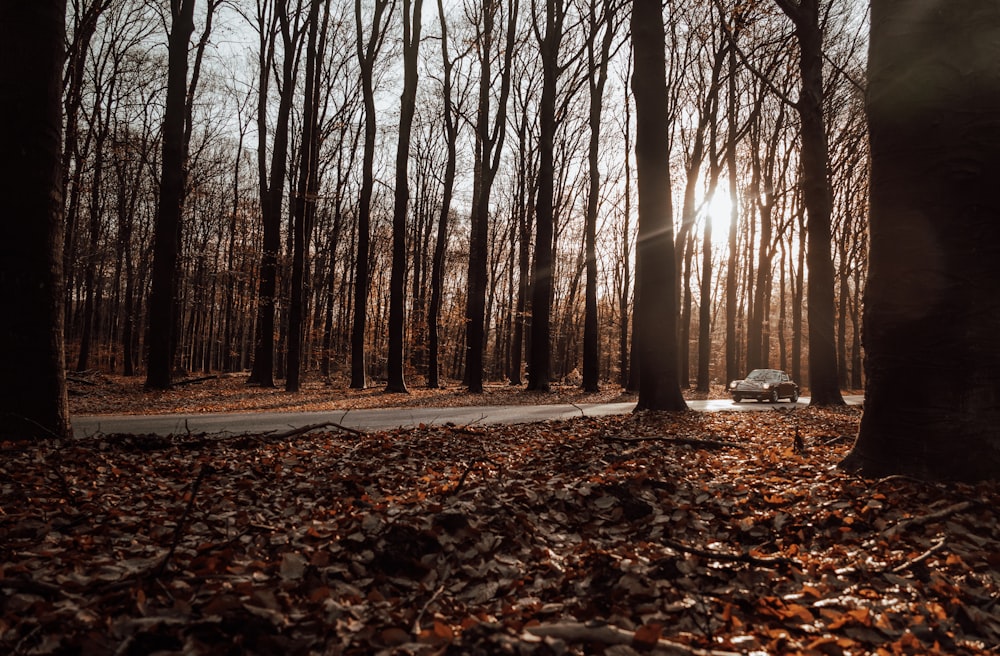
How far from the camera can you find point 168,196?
644 inches

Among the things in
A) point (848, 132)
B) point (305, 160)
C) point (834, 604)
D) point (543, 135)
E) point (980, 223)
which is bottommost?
Answer: point (834, 604)

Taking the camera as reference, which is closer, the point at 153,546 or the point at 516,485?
the point at 153,546

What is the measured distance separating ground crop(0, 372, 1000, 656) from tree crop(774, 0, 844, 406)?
32.4ft

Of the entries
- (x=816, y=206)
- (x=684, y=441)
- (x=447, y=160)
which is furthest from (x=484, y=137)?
(x=684, y=441)

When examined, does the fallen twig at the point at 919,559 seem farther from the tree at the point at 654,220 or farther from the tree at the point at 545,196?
the tree at the point at 545,196

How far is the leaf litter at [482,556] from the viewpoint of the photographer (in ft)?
8.12

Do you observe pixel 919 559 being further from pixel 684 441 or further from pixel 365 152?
pixel 365 152

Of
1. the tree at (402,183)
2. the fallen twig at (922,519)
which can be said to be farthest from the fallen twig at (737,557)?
the tree at (402,183)

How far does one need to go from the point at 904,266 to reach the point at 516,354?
24512 mm

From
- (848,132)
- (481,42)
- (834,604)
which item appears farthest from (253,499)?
(848,132)

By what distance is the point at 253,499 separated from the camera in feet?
14.0

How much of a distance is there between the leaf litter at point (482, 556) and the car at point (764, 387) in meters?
16.6

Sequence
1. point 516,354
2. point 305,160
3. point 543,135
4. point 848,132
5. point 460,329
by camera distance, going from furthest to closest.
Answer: point 460,329 → point 516,354 → point 848,132 → point 543,135 → point 305,160

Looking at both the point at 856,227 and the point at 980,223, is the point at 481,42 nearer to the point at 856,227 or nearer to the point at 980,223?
the point at 980,223
